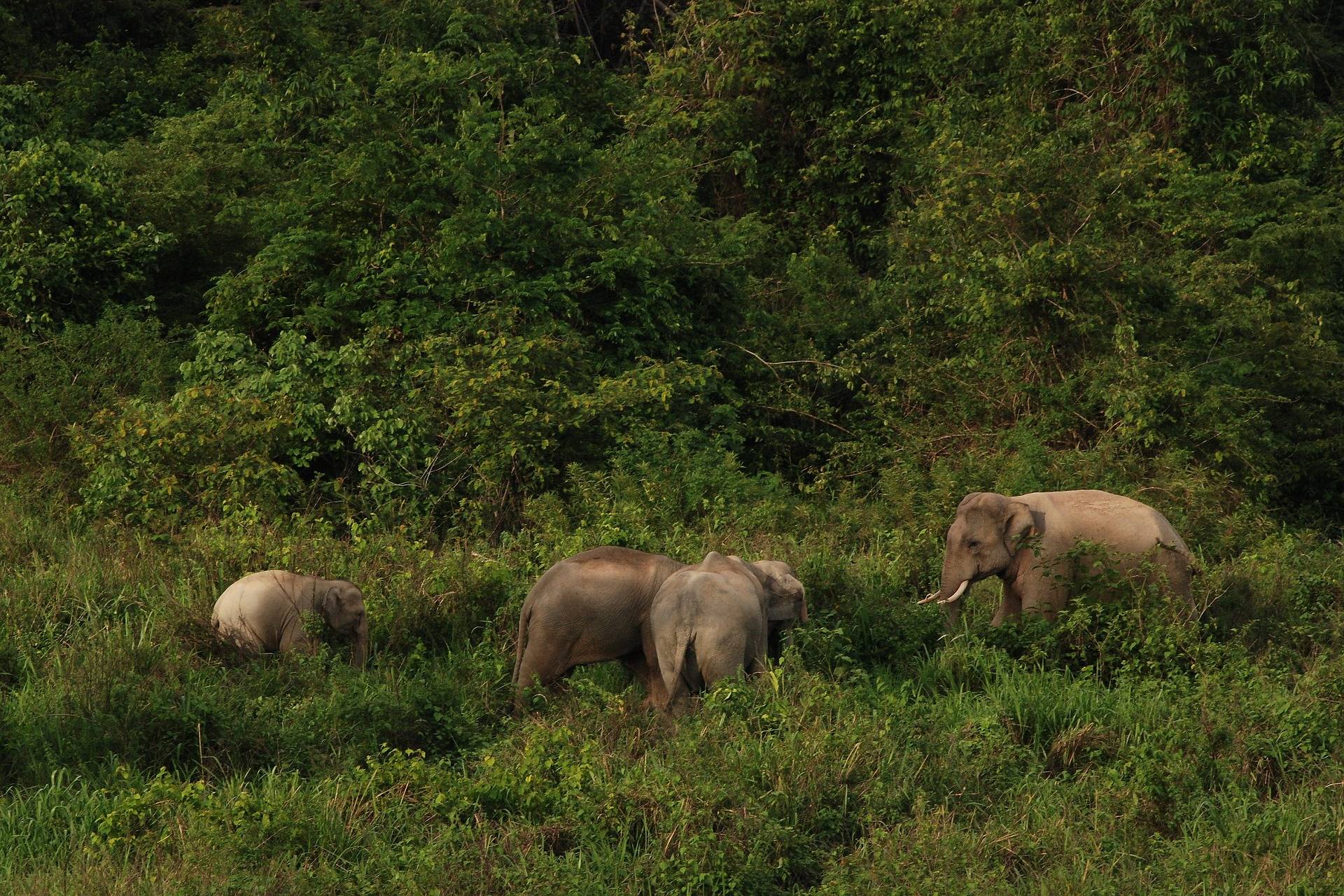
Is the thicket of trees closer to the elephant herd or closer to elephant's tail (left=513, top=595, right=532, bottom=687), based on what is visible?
the elephant herd

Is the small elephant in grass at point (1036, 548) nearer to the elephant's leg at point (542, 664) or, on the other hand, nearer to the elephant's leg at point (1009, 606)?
the elephant's leg at point (1009, 606)

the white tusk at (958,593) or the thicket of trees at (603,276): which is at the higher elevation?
the thicket of trees at (603,276)

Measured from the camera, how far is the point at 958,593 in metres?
8.16

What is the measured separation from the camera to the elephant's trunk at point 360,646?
25.5 ft

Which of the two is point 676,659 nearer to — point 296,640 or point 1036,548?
point 296,640

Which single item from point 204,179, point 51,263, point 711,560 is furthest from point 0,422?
point 711,560

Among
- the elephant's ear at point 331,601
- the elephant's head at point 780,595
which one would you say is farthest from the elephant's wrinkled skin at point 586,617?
the elephant's ear at point 331,601

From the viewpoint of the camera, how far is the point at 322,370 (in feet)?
34.9

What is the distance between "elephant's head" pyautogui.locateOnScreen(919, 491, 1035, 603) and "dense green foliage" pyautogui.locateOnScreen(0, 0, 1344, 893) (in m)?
0.43

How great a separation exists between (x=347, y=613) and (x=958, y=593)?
3.02 meters

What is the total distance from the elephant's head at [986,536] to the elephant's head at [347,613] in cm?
291

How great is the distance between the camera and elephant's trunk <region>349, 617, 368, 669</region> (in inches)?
306

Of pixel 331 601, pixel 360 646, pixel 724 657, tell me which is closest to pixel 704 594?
pixel 724 657

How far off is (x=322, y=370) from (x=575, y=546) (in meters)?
2.73
